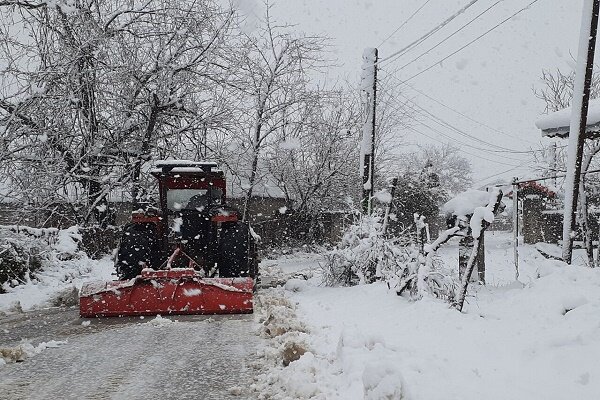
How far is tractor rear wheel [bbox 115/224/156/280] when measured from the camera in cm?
802

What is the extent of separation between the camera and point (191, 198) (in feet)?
28.6

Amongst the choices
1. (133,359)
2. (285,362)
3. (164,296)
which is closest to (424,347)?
(285,362)

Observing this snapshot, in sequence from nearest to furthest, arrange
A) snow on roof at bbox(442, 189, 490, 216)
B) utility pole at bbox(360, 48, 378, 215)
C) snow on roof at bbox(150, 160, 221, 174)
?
snow on roof at bbox(442, 189, 490, 216)
snow on roof at bbox(150, 160, 221, 174)
utility pole at bbox(360, 48, 378, 215)

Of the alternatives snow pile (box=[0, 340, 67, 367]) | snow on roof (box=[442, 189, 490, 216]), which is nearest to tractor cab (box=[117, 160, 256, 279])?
snow pile (box=[0, 340, 67, 367])

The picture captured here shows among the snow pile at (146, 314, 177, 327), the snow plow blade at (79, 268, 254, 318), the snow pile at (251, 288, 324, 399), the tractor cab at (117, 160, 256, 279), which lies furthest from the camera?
the tractor cab at (117, 160, 256, 279)

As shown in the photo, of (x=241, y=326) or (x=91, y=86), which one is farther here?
(x=91, y=86)

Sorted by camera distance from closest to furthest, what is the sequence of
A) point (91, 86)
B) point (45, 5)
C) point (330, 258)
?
point (45, 5) < point (330, 258) < point (91, 86)

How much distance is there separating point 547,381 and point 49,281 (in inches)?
339

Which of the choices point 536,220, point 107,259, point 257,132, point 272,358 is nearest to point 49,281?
point 107,259

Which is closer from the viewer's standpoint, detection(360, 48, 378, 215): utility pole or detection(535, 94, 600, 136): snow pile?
detection(535, 94, 600, 136): snow pile

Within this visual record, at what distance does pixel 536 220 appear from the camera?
738 inches

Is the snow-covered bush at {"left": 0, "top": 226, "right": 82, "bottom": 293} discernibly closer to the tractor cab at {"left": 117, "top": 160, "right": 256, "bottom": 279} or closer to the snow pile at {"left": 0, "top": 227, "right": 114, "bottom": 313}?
the snow pile at {"left": 0, "top": 227, "right": 114, "bottom": 313}

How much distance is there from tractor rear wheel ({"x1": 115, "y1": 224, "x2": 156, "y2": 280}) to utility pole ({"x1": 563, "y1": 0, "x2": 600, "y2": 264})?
5.99 m

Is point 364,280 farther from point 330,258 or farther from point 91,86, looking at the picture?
point 91,86
